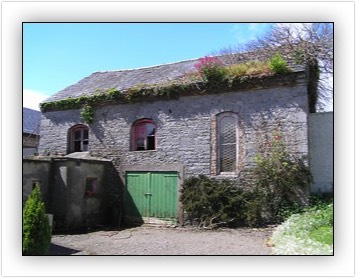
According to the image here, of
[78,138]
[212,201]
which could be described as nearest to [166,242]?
[212,201]

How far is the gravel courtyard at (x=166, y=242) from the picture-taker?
5.08 metres

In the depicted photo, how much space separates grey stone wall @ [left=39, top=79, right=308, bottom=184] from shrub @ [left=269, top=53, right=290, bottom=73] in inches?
15.0

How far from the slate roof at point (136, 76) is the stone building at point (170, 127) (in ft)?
0.14

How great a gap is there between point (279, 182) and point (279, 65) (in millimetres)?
2382

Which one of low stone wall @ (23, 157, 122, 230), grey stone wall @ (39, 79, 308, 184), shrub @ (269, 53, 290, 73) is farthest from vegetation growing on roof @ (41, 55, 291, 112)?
low stone wall @ (23, 157, 122, 230)

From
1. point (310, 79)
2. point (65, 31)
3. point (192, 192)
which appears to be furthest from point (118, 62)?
point (310, 79)

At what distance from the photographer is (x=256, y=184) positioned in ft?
23.5

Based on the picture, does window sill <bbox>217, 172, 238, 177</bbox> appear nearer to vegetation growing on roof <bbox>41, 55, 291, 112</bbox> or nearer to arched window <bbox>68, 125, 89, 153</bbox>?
vegetation growing on roof <bbox>41, 55, 291, 112</bbox>

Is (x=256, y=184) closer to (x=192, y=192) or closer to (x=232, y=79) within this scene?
(x=192, y=192)

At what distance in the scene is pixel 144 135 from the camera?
873cm

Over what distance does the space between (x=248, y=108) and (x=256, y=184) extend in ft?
5.42

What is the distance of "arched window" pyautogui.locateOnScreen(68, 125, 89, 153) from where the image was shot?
9.46m

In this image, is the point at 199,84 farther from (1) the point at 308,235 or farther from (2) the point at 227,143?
(1) the point at 308,235

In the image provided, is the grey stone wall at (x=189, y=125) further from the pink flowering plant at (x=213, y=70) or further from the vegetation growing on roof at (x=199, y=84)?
the pink flowering plant at (x=213, y=70)
